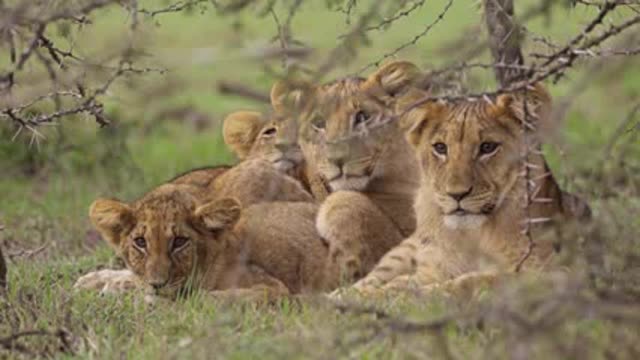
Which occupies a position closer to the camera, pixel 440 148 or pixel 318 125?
pixel 440 148

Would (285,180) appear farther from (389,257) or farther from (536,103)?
(536,103)

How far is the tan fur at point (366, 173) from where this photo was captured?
23.7 feet

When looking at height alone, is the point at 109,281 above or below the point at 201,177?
below

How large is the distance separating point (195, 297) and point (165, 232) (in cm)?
41

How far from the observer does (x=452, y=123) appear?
6.57 meters

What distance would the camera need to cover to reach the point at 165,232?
6516 mm

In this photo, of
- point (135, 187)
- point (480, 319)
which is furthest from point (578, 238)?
point (135, 187)

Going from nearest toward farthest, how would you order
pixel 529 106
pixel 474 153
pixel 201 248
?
pixel 529 106 < pixel 474 153 < pixel 201 248

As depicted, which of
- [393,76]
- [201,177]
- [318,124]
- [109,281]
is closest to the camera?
[109,281]

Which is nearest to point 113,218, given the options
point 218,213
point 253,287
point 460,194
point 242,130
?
point 218,213

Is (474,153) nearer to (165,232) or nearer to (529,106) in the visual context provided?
(529,106)

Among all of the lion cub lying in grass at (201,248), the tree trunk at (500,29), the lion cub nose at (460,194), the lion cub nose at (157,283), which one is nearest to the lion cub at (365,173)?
the lion cub lying in grass at (201,248)

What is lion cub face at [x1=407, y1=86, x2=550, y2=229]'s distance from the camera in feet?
20.9

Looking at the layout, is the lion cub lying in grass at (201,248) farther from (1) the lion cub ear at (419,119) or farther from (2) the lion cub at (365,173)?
(1) the lion cub ear at (419,119)
